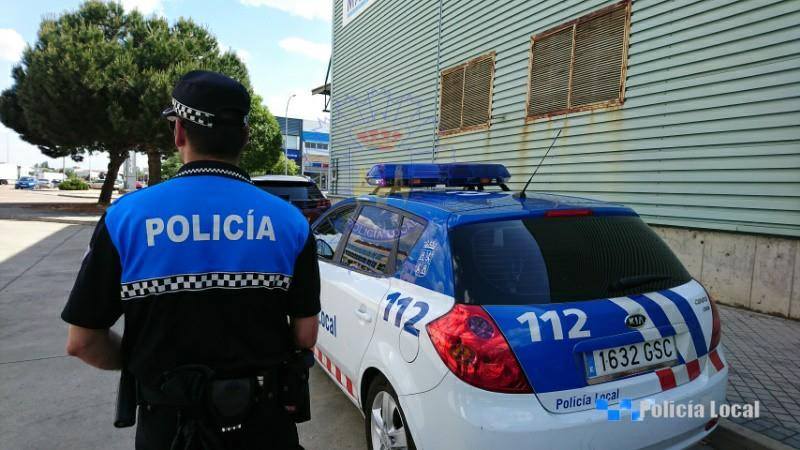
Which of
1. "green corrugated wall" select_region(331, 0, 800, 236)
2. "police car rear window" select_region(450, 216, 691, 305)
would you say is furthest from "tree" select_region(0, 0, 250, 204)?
"police car rear window" select_region(450, 216, 691, 305)

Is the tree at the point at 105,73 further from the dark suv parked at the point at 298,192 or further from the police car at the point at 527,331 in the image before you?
the police car at the point at 527,331

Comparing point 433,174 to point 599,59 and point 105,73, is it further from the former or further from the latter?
point 105,73

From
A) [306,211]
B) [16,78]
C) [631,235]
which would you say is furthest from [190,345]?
[16,78]

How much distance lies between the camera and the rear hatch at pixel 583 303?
1789mm

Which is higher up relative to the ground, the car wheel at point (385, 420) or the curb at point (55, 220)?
the car wheel at point (385, 420)

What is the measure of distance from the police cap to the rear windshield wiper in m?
1.66

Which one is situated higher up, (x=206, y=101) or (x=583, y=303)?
(x=206, y=101)

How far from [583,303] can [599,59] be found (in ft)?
19.5

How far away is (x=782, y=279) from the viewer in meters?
4.80

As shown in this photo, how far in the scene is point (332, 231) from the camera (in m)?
3.46

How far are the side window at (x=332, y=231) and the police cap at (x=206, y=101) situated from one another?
179cm

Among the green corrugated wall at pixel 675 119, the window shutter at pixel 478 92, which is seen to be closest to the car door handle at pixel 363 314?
the green corrugated wall at pixel 675 119

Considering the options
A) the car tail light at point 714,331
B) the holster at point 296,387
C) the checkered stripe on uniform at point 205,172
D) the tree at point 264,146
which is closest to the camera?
the checkered stripe on uniform at point 205,172

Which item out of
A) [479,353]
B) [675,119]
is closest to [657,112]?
[675,119]
